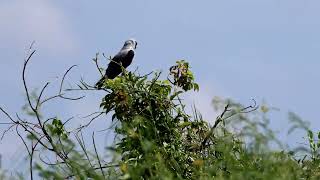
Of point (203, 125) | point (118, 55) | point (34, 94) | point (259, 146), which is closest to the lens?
point (259, 146)

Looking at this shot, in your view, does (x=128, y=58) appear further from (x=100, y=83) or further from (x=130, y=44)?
(x=100, y=83)

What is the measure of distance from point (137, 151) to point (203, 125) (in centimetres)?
69

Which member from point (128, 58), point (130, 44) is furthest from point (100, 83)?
point (130, 44)

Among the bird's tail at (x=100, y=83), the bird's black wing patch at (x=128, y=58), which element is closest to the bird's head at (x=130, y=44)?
the bird's black wing patch at (x=128, y=58)

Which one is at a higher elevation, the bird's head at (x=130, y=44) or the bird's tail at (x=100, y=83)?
the bird's head at (x=130, y=44)

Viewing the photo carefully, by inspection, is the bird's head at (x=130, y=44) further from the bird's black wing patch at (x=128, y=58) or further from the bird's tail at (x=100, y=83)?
the bird's tail at (x=100, y=83)

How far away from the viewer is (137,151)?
3689 mm

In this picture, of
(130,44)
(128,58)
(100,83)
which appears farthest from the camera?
(130,44)

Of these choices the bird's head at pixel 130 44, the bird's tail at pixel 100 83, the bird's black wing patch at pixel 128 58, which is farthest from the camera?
the bird's head at pixel 130 44

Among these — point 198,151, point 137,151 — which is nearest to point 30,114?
point 137,151

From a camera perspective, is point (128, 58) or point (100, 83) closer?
point (100, 83)

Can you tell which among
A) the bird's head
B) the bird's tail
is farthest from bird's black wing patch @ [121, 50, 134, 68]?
the bird's tail

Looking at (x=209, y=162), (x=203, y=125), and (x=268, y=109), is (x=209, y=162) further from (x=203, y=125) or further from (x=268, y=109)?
(x=203, y=125)

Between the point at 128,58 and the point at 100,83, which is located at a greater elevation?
the point at 128,58
